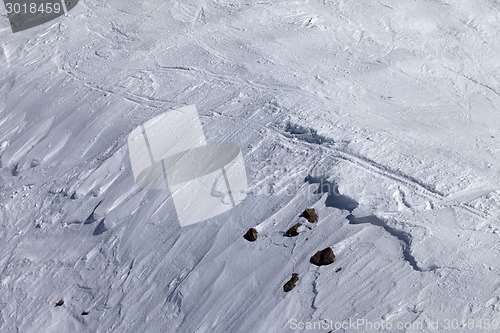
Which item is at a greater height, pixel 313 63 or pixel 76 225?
pixel 313 63

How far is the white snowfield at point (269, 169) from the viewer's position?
5.52 metres

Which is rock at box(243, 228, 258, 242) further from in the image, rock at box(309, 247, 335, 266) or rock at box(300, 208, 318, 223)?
rock at box(309, 247, 335, 266)

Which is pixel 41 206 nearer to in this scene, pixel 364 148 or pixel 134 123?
pixel 134 123

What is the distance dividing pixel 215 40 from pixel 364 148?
3133mm

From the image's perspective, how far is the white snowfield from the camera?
552 cm

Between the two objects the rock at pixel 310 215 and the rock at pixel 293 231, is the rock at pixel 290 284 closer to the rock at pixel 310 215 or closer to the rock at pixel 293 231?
the rock at pixel 293 231

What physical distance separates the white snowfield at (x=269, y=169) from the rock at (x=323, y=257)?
0.07 m

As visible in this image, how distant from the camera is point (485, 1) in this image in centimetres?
891

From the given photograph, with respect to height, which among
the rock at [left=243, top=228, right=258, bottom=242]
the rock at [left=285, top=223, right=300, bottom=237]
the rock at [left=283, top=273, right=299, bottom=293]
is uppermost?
the rock at [left=285, top=223, right=300, bottom=237]

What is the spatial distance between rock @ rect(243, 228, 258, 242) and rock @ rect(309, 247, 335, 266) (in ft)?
2.08

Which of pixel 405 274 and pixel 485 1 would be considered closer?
pixel 405 274

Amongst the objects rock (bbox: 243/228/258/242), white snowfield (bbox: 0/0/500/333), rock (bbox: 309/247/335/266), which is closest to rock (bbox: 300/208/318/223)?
white snowfield (bbox: 0/0/500/333)

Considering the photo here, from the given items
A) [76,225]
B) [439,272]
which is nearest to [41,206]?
[76,225]

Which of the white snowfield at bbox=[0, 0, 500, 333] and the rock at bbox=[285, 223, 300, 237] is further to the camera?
the rock at bbox=[285, 223, 300, 237]
